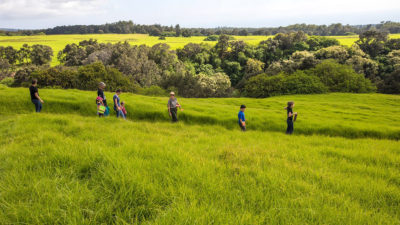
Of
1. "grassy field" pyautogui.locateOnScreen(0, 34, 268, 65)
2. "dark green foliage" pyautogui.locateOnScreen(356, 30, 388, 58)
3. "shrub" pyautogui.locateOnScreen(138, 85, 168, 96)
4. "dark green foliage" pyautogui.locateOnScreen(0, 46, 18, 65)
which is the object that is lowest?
"shrub" pyautogui.locateOnScreen(138, 85, 168, 96)

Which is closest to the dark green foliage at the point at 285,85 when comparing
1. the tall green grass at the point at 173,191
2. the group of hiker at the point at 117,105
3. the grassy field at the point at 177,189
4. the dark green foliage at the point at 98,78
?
the dark green foliage at the point at 98,78

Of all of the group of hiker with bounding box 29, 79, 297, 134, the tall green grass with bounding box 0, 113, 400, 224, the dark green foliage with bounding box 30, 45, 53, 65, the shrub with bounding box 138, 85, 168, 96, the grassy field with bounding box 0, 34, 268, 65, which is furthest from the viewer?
the grassy field with bounding box 0, 34, 268, 65

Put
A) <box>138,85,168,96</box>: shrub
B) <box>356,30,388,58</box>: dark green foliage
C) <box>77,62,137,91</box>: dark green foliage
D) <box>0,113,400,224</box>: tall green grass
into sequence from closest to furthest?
<box>0,113,400,224</box>: tall green grass, <box>77,62,137,91</box>: dark green foliage, <box>138,85,168,96</box>: shrub, <box>356,30,388,58</box>: dark green foliage

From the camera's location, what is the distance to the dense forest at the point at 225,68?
Result: 46.5m

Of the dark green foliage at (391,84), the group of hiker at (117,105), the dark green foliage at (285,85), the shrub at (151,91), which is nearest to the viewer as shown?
the group of hiker at (117,105)

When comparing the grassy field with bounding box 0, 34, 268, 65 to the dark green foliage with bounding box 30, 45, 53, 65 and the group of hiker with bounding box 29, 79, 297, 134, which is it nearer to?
the dark green foliage with bounding box 30, 45, 53, 65

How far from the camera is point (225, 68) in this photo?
90.7 meters

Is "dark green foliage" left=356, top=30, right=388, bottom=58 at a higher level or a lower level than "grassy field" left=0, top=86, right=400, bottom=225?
higher

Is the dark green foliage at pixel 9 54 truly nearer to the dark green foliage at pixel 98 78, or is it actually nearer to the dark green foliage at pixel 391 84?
the dark green foliage at pixel 98 78

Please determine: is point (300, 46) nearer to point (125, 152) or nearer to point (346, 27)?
point (125, 152)

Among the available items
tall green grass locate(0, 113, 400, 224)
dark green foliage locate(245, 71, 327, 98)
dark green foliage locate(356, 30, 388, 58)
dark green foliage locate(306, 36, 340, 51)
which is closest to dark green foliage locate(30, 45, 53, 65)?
dark green foliage locate(245, 71, 327, 98)

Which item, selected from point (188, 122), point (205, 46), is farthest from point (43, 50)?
point (188, 122)

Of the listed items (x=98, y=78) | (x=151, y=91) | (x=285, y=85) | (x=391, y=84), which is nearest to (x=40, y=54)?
(x=98, y=78)

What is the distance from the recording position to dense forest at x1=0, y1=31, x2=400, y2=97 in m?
46.5
